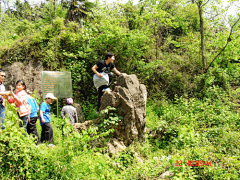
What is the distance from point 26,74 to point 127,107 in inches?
209

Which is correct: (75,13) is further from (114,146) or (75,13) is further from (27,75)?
(114,146)

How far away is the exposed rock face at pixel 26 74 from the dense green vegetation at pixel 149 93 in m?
0.33

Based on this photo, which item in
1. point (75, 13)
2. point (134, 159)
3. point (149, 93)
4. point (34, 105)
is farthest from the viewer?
point (75, 13)

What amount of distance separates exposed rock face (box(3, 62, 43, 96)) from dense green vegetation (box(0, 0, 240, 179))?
33cm

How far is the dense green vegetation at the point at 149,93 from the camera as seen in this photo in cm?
292

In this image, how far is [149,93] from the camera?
927 centimetres

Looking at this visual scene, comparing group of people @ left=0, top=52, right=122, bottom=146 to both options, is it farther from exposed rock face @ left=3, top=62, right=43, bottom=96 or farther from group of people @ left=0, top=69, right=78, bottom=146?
exposed rock face @ left=3, top=62, right=43, bottom=96

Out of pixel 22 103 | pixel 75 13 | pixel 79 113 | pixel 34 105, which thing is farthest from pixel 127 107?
pixel 75 13

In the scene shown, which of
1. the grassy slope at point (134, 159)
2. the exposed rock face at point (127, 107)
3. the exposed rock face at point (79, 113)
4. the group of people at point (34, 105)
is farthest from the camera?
the exposed rock face at point (79, 113)

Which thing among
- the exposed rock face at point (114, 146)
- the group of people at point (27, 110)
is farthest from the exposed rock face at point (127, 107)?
the group of people at point (27, 110)

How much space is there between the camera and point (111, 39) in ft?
26.2

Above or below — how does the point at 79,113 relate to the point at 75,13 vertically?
below

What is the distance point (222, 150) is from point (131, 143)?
2.47m

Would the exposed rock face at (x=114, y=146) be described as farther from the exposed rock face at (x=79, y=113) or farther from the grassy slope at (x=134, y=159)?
the exposed rock face at (x=79, y=113)
